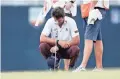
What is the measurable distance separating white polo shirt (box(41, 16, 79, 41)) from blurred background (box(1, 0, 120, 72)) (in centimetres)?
405

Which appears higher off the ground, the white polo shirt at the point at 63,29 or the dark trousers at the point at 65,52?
the white polo shirt at the point at 63,29

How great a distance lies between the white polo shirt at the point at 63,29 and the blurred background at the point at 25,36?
159 inches

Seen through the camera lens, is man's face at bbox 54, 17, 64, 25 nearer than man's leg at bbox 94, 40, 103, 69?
Yes

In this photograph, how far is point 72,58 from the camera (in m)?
7.83

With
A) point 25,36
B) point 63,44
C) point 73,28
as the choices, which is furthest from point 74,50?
point 25,36

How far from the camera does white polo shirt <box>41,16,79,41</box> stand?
7822mm

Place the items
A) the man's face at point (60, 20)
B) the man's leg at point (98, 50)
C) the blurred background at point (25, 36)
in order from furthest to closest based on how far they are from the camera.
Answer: the blurred background at point (25, 36), the man's leg at point (98, 50), the man's face at point (60, 20)

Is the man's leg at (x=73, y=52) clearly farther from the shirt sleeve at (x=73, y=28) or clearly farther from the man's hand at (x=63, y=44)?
the shirt sleeve at (x=73, y=28)

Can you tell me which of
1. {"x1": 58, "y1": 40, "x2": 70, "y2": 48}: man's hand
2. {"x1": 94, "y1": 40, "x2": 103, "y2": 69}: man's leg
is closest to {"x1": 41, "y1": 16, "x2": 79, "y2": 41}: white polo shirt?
{"x1": 58, "y1": 40, "x2": 70, "y2": 48}: man's hand

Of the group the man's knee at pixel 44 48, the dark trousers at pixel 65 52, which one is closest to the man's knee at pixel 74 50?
the dark trousers at pixel 65 52

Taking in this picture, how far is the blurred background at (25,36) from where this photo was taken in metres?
12.0

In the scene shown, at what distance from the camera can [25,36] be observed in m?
12.2

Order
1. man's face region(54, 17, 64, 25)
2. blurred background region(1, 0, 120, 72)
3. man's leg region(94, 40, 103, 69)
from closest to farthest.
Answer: man's face region(54, 17, 64, 25)
man's leg region(94, 40, 103, 69)
blurred background region(1, 0, 120, 72)

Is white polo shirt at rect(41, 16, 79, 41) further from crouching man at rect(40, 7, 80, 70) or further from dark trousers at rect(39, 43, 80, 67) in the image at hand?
dark trousers at rect(39, 43, 80, 67)
